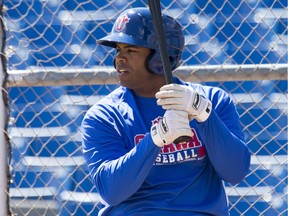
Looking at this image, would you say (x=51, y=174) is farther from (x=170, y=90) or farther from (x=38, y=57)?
(x=170, y=90)

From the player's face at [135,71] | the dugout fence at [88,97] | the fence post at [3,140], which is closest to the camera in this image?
the player's face at [135,71]

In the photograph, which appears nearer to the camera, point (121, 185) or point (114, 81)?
point (121, 185)

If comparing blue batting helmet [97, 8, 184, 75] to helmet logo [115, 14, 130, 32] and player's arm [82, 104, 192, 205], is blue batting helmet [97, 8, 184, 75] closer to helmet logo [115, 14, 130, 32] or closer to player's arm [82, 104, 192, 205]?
helmet logo [115, 14, 130, 32]

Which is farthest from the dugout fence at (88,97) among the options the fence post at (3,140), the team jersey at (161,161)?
the team jersey at (161,161)

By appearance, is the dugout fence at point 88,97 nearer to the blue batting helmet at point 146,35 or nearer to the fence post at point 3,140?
the fence post at point 3,140

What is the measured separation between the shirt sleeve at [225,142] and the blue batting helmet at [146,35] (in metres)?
0.23

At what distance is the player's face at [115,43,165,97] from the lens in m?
2.99

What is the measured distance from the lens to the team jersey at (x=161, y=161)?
2.82 metres

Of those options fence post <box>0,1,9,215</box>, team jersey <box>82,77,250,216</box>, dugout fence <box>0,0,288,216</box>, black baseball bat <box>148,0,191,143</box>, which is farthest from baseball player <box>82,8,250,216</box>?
dugout fence <box>0,0,288,216</box>

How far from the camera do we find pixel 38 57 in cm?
486

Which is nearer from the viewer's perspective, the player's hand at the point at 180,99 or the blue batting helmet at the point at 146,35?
the player's hand at the point at 180,99

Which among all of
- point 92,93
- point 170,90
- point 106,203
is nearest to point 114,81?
point 92,93

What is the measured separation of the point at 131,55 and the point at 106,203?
545mm

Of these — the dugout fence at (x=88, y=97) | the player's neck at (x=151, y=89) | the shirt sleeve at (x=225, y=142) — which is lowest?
the dugout fence at (x=88, y=97)
